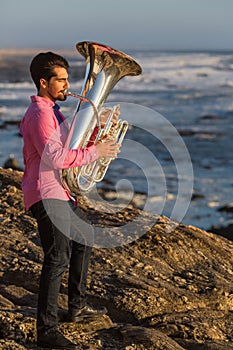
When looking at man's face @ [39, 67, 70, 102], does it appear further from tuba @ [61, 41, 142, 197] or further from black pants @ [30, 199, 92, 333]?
black pants @ [30, 199, 92, 333]

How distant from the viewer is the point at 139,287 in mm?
5980

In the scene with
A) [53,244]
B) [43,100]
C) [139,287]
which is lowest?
[139,287]

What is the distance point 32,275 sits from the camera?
6035 millimetres

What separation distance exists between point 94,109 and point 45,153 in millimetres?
572

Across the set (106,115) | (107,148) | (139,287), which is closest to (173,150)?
(139,287)

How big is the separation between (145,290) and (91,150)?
1877mm

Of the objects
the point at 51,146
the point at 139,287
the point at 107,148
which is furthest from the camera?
the point at 139,287

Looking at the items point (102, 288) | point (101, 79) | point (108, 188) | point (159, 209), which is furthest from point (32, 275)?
point (108, 188)

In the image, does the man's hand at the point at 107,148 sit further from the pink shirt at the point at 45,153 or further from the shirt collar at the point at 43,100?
the shirt collar at the point at 43,100

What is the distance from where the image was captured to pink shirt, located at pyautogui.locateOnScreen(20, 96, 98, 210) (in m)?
4.28

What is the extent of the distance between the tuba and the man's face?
0.17ft

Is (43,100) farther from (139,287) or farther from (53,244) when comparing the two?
(139,287)

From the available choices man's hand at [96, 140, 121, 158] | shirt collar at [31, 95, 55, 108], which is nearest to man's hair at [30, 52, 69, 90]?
shirt collar at [31, 95, 55, 108]

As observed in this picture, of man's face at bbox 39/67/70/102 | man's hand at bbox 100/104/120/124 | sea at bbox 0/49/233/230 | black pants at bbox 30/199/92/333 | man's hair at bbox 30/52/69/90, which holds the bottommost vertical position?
sea at bbox 0/49/233/230
